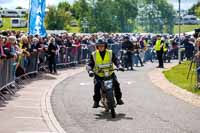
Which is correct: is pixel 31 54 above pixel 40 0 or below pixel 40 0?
below

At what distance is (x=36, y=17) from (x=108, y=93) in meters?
14.4

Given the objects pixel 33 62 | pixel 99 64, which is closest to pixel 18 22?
pixel 33 62

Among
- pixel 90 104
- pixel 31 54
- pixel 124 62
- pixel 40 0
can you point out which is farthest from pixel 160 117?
pixel 124 62

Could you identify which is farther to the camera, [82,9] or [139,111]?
[82,9]

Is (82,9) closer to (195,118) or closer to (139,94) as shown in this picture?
(139,94)

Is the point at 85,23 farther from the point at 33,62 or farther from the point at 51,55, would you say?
the point at 33,62

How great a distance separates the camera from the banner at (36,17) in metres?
28.0

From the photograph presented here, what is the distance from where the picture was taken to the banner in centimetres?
2795

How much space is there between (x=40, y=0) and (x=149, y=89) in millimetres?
9265

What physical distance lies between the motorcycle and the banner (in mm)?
13731

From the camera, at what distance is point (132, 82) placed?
24.3 meters

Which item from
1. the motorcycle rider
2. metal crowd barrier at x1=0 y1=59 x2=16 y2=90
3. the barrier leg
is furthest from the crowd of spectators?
the motorcycle rider

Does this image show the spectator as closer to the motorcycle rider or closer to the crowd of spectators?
the crowd of spectators

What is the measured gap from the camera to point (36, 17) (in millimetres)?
27969
